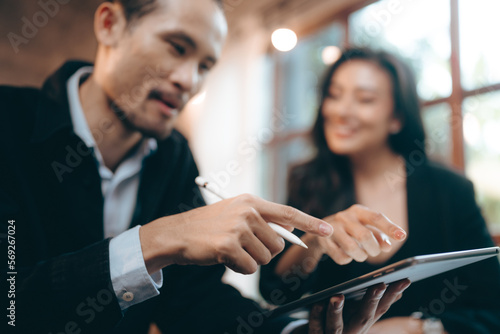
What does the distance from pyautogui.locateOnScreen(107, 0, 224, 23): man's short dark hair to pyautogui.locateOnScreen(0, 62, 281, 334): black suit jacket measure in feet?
0.69

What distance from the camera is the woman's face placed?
142cm

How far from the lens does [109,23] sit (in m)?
1.05

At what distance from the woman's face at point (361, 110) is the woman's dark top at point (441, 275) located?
22 cm

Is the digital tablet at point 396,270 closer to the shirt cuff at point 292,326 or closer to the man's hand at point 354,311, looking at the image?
the man's hand at point 354,311

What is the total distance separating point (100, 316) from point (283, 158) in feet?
8.66

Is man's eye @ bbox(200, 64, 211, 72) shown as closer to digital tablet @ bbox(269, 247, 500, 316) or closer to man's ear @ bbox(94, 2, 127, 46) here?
man's ear @ bbox(94, 2, 127, 46)

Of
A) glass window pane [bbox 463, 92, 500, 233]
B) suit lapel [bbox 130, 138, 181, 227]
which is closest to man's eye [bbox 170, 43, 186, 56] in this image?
suit lapel [bbox 130, 138, 181, 227]

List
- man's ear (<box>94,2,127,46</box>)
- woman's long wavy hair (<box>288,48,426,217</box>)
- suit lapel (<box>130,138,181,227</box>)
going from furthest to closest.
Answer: woman's long wavy hair (<box>288,48,426,217</box>) < man's ear (<box>94,2,127,46</box>) < suit lapel (<box>130,138,181,227</box>)

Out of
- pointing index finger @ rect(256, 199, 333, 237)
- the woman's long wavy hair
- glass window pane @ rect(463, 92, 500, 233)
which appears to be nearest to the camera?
pointing index finger @ rect(256, 199, 333, 237)

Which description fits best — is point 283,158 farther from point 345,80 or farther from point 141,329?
point 141,329

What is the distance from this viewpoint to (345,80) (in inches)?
58.8

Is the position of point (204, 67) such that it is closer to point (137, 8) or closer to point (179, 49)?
point (179, 49)

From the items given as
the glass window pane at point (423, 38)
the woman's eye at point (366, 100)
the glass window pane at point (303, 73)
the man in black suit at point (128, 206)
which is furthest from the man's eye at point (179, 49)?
the glass window pane at point (303, 73)

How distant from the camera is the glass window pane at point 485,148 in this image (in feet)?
5.93
